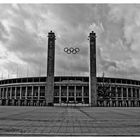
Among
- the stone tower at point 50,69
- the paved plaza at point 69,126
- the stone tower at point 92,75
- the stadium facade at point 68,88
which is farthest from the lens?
the stadium facade at point 68,88

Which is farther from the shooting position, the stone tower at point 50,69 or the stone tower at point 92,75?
the stone tower at point 92,75

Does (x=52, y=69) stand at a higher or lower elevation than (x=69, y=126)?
higher

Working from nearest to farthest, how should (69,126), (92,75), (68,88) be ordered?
(69,126)
(92,75)
(68,88)

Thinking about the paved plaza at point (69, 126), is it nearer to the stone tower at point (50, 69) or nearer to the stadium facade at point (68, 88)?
the stone tower at point (50, 69)

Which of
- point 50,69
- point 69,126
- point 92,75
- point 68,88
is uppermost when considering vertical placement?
point 50,69

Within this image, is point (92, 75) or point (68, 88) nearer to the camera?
point (92, 75)

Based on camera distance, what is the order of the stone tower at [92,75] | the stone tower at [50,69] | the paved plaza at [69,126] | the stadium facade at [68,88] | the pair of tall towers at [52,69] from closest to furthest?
the paved plaza at [69,126] < the stone tower at [50,69] < the pair of tall towers at [52,69] < the stone tower at [92,75] < the stadium facade at [68,88]

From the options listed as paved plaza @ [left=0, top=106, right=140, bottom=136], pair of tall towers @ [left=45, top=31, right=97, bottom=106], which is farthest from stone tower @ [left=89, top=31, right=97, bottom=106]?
paved plaza @ [left=0, top=106, right=140, bottom=136]

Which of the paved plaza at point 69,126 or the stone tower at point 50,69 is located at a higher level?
the stone tower at point 50,69

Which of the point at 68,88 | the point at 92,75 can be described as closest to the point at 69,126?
the point at 92,75

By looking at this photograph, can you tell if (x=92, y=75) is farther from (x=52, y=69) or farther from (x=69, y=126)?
(x=69, y=126)

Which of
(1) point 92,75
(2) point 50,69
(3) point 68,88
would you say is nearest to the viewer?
(2) point 50,69

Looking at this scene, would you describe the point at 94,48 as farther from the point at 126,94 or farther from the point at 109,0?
the point at 109,0

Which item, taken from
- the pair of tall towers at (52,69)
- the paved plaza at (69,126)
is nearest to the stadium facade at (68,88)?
the pair of tall towers at (52,69)
